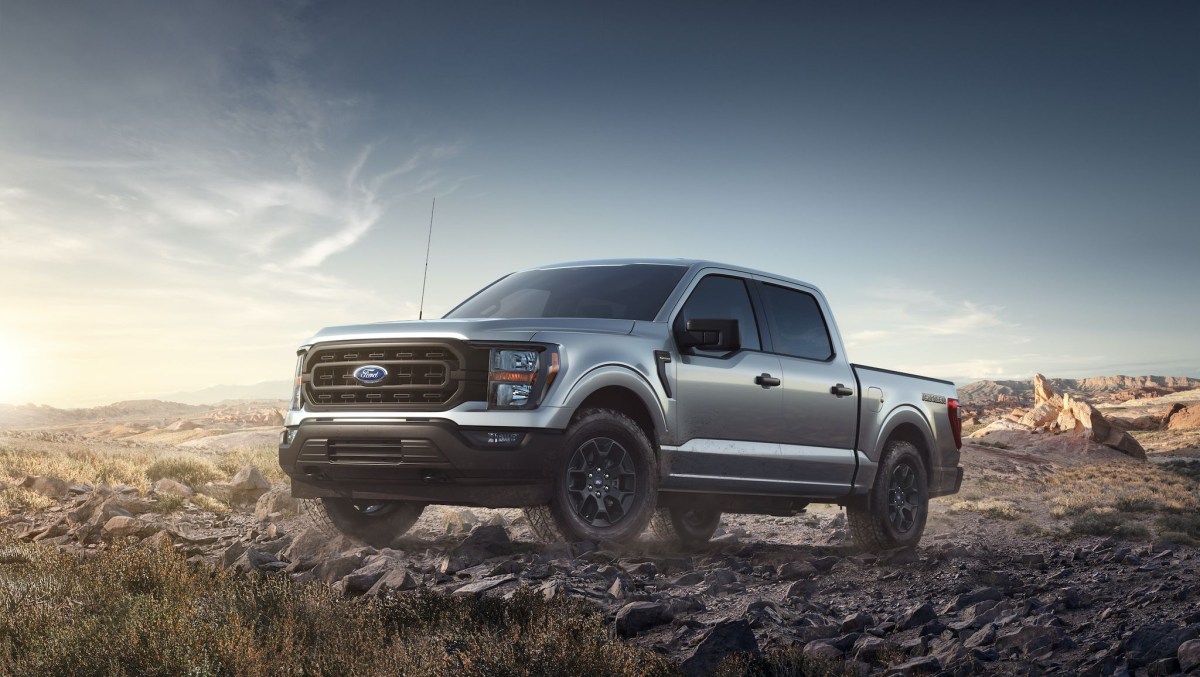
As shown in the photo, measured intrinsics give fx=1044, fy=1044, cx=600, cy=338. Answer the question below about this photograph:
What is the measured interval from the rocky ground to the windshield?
1.76m

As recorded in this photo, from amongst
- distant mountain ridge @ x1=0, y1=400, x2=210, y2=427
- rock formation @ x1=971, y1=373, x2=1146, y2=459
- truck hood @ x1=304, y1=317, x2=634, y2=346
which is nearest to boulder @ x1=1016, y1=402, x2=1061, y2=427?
rock formation @ x1=971, y1=373, x2=1146, y2=459

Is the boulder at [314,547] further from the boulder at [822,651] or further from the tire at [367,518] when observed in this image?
the boulder at [822,651]

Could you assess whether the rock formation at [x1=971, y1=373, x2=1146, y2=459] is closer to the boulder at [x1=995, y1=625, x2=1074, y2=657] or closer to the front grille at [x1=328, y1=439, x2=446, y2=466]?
the boulder at [x1=995, y1=625, x2=1074, y2=657]

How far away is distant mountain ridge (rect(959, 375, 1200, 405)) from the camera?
140 meters

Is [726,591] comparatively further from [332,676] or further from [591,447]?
[332,676]

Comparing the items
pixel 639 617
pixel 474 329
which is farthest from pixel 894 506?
pixel 639 617

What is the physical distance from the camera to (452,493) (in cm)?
681

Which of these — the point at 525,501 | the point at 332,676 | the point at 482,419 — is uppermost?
the point at 482,419

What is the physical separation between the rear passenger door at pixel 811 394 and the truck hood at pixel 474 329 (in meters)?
1.90

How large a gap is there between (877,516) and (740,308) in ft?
8.53

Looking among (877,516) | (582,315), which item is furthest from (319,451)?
(877,516)

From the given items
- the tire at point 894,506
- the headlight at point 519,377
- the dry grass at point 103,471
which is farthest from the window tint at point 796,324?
the dry grass at point 103,471

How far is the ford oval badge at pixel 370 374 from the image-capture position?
711 centimetres

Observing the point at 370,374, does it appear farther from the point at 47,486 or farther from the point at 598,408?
the point at 47,486
